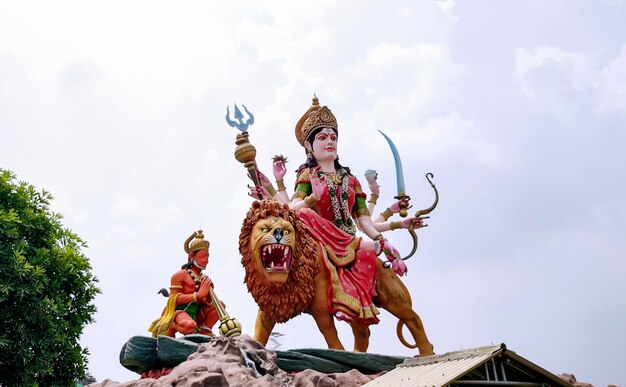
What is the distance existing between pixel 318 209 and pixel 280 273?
1225 millimetres

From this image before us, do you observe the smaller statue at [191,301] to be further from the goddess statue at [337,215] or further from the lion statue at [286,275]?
the goddess statue at [337,215]

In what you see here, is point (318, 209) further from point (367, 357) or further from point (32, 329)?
point (32, 329)

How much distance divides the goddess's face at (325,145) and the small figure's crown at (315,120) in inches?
4.0

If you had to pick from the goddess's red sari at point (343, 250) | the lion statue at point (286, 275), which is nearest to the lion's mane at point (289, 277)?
the lion statue at point (286, 275)

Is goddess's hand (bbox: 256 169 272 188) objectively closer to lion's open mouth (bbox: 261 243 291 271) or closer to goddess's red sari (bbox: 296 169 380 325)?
goddess's red sari (bbox: 296 169 380 325)

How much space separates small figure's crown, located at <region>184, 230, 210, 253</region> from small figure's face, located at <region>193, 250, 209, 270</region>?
0.16 feet

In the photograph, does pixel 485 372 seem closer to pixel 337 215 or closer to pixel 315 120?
pixel 337 215

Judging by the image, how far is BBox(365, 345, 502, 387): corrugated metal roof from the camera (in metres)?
4.70

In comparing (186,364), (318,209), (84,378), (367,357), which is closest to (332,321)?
(367,357)

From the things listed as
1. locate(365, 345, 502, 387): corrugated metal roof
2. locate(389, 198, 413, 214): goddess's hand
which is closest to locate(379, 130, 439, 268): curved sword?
locate(389, 198, 413, 214): goddess's hand

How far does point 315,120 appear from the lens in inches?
351

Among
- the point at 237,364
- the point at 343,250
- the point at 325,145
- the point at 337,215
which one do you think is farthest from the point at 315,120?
the point at 237,364

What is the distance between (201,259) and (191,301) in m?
0.56

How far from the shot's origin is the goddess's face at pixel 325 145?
8758 millimetres
